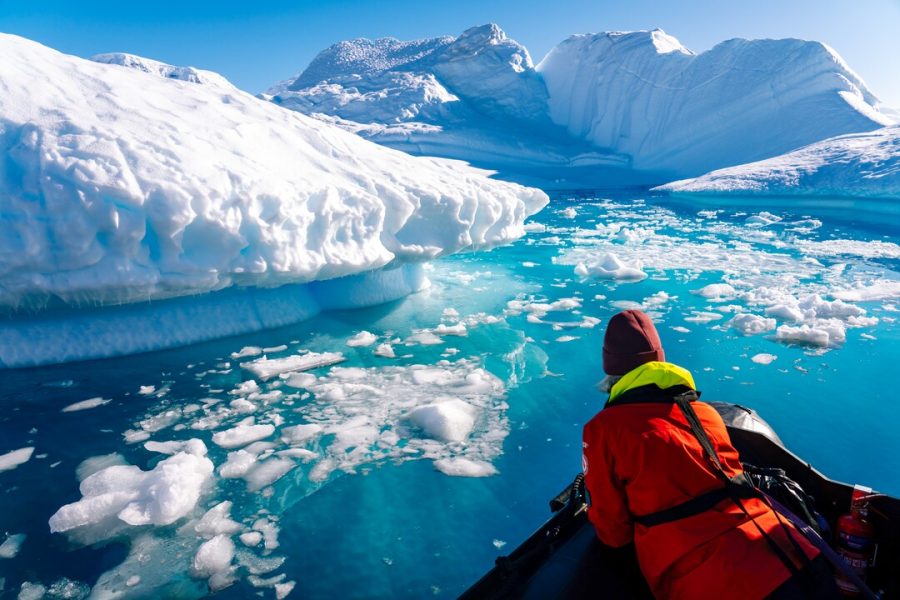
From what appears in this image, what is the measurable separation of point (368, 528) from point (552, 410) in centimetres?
163

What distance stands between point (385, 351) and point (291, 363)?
31.8 inches

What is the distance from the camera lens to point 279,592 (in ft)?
7.03

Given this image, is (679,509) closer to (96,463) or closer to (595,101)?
(96,463)

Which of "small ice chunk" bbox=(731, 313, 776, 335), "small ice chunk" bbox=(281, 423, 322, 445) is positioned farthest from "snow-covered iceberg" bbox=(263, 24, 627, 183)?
"small ice chunk" bbox=(281, 423, 322, 445)

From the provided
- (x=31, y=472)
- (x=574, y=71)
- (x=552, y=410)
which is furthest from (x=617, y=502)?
(x=574, y=71)

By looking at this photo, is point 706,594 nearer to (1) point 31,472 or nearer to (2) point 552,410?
(2) point 552,410

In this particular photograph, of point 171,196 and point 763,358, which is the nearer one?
point 171,196

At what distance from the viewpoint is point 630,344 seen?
1.46 metres

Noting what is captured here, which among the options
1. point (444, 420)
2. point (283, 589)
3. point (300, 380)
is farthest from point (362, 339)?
point (283, 589)

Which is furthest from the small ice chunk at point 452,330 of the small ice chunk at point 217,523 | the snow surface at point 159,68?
the snow surface at point 159,68

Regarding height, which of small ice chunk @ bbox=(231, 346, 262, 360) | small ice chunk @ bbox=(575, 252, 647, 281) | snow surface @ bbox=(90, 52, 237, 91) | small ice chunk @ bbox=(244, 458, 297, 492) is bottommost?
small ice chunk @ bbox=(244, 458, 297, 492)

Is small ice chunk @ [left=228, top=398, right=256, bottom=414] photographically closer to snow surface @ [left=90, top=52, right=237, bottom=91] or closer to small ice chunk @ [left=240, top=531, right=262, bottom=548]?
small ice chunk @ [left=240, top=531, right=262, bottom=548]

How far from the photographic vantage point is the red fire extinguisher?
156 cm

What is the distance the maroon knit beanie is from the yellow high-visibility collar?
0.29ft
